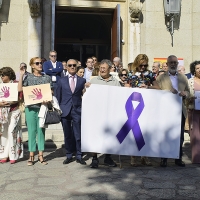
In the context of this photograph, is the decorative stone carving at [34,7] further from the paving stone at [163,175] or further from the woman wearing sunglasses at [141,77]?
the paving stone at [163,175]

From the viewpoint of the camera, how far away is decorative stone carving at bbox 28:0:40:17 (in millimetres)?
10180

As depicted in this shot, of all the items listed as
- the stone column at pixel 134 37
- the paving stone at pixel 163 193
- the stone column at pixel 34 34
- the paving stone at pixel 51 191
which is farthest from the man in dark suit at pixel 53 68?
the paving stone at pixel 163 193

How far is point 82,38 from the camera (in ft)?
47.4

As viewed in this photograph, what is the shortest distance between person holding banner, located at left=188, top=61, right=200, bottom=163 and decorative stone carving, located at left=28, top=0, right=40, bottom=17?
615cm

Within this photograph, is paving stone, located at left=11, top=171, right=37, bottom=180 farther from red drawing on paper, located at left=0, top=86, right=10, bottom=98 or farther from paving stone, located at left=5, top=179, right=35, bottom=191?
red drawing on paper, located at left=0, top=86, right=10, bottom=98

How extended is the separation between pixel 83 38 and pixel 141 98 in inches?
380

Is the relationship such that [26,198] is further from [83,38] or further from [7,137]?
[83,38]

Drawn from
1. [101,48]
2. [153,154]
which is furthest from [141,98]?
[101,48]

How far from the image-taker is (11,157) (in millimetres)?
5742

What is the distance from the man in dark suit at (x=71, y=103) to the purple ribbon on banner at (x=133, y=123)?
905 mm

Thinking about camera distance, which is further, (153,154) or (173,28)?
(173,28)

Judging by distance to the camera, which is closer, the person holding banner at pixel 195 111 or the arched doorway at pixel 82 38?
the person holding banner at pixel 195 111

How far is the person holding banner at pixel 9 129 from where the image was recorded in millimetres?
5723

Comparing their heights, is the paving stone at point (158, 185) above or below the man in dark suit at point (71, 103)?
below
